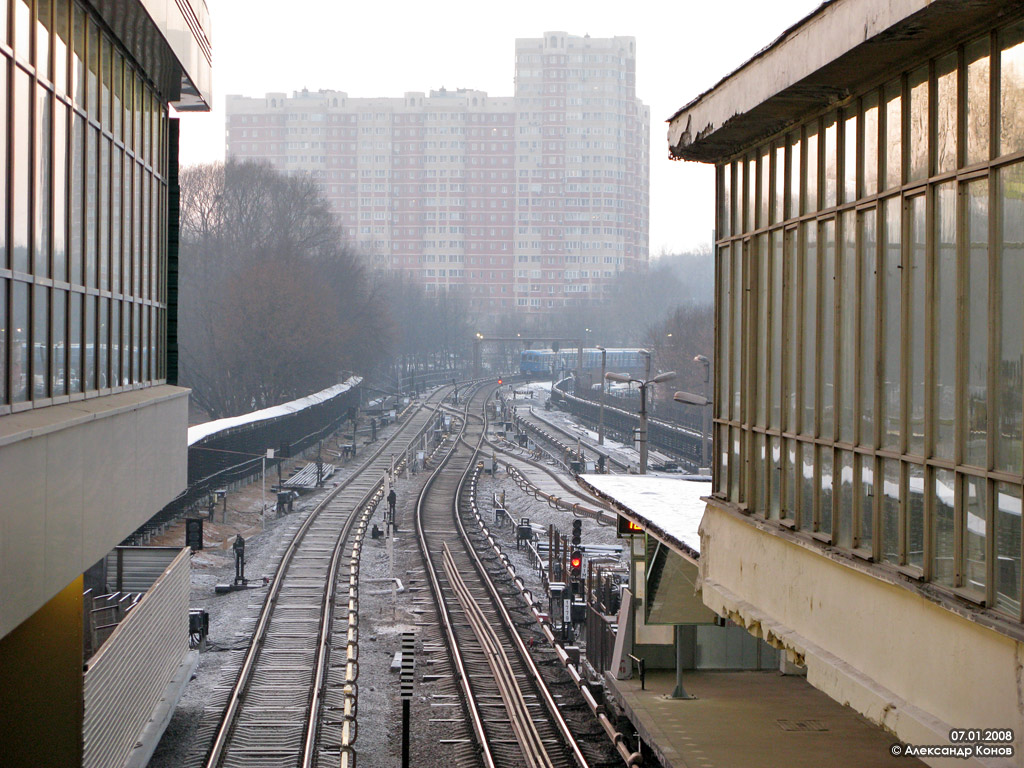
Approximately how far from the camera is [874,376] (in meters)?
6.78

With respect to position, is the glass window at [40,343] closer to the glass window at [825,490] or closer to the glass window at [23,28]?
the glass window at [23,28]

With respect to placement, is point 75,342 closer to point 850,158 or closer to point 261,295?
point 850,158

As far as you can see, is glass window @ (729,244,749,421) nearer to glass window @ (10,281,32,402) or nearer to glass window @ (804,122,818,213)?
glass window @ (804,122,818,213)

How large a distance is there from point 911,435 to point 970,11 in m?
2.30

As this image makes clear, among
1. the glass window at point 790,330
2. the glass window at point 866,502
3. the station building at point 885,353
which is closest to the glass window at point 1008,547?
the station building at point 885,353

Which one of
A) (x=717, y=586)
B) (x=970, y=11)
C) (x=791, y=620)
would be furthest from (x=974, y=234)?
(x=717, y=586)

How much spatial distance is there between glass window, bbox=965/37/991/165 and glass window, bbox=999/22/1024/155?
0.10 meters

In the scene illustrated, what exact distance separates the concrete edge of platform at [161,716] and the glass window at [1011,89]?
10.5 meters

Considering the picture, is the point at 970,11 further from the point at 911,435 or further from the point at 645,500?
the point at 645,500

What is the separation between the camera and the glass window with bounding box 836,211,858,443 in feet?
23.2

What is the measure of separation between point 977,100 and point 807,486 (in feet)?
10.2

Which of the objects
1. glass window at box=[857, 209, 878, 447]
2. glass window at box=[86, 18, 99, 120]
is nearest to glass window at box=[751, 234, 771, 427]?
glass window at box=[857, 209, 878, 447]

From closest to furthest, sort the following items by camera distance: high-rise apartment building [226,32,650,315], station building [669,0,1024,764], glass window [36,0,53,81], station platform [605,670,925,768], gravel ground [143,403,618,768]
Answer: station building [669,0,1024,764] < glass window [36,0,53,81] < station platform [605,670,925,768] < gravel ground [143,403,618,768] < high-rise apartment building [226,32,650,315]

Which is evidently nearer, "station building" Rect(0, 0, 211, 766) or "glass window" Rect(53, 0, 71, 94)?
"station building" Rect(0, 0, 211, 766)
